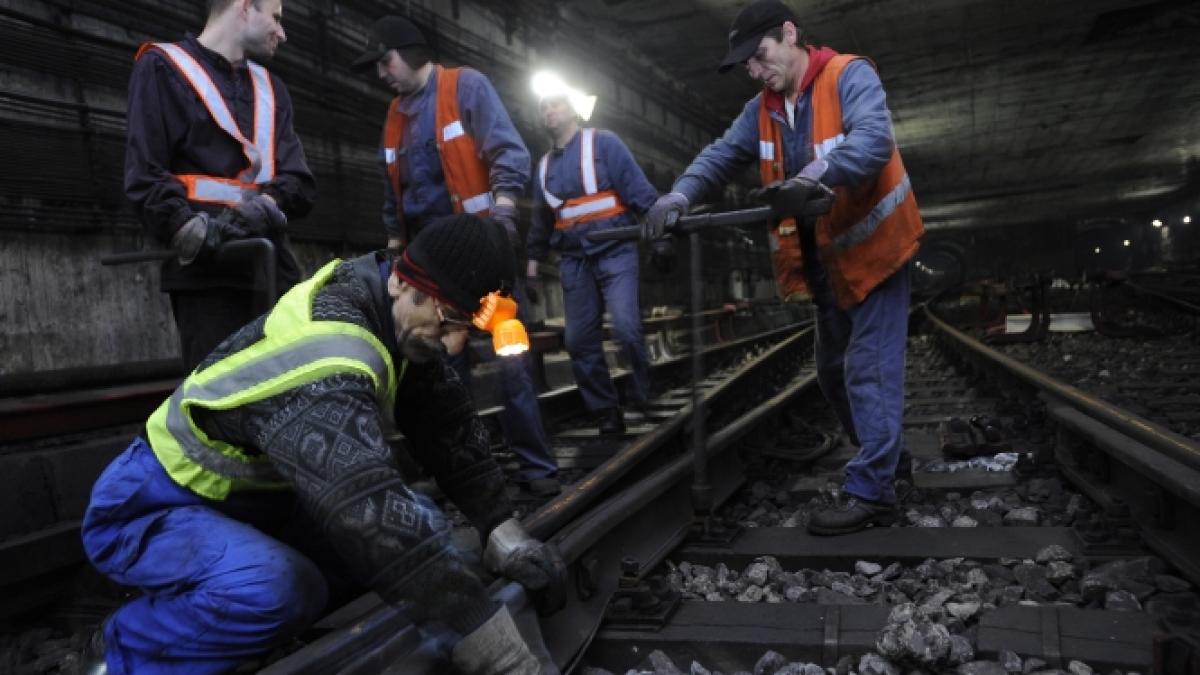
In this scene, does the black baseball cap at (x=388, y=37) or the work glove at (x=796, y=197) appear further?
the black baseball cap at (x=388, y=37)

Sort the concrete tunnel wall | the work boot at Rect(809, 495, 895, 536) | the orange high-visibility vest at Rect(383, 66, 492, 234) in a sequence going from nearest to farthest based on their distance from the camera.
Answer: the work boot at Rect(809, 495, 895, 536), the orange high-visibility vest at Rect(383, 66, 492, 234), the concrete tunnel wall

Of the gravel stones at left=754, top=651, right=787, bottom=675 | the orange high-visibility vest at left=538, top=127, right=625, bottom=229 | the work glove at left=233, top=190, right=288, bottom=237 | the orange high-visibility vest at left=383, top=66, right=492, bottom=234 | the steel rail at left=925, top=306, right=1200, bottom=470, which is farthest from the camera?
the orange high-visibility vest at left=538, top=127, right=625, bottom=229

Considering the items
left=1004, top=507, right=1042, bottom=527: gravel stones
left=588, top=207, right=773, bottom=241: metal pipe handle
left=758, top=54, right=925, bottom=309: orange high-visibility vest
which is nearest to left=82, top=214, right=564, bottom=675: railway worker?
left=588, top=207, right=773, bottom=241: metal pipe handle

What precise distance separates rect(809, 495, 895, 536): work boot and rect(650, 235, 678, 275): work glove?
4.86ft

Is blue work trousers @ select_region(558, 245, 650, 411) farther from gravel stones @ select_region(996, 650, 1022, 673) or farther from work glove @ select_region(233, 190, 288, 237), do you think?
gravel stones @ select_region(996, 650, 1022, 673)

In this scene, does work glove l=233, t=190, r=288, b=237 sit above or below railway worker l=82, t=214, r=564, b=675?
above

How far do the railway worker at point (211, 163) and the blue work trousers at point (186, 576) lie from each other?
2.58ft

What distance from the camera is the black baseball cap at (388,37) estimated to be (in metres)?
3.83

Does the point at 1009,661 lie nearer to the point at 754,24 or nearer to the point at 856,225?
the point at 856,225

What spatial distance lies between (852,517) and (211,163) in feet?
8.19

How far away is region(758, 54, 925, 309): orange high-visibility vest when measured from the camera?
10.2ft

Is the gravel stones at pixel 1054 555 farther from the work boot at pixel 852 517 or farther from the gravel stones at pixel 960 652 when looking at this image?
the gravel stones at pixel 960 652

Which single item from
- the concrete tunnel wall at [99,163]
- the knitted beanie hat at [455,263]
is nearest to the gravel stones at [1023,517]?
the knitted beanie hat at [455,263]

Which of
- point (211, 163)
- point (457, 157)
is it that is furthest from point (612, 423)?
point (211, 163)
